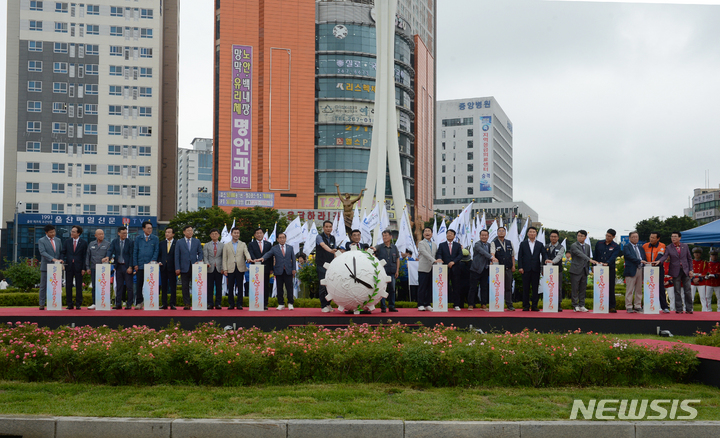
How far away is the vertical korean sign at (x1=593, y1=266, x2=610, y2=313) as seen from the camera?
13.2m

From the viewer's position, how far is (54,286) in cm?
1318

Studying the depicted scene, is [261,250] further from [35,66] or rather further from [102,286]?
[35,66]

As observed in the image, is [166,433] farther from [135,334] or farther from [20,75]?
[20,75]

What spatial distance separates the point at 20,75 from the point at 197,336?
71209 millimetres

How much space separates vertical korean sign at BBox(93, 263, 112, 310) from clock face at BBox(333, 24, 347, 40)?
60.1 metres

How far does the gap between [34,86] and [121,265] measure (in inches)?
2530

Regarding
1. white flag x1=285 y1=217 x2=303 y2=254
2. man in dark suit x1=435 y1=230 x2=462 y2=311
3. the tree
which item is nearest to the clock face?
the tree

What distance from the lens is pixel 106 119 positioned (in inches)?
2704

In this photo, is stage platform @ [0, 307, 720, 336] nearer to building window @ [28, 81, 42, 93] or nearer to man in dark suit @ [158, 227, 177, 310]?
man in dark suit @ [158, 227, 177, 310]

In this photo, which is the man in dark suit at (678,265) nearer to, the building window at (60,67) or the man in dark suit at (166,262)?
the man in dark suit at (166,262)

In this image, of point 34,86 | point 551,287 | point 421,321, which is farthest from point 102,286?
point 34,86

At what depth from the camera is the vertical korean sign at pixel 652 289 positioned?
1302 cm

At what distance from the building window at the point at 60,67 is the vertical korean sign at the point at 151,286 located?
64.9 m

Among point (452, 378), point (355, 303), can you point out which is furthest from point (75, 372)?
point (355, 303)
